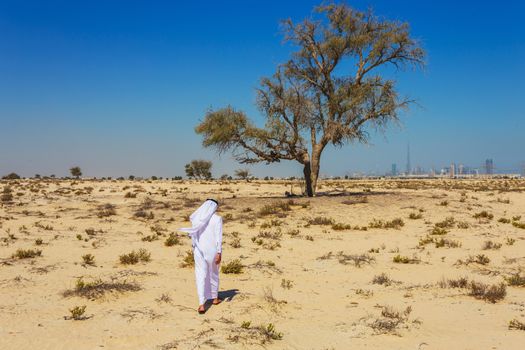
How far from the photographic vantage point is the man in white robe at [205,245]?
320 inches

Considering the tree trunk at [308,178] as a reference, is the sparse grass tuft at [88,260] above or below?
below

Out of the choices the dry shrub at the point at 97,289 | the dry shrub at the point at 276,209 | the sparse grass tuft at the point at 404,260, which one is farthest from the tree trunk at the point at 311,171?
the dry shrub at the point at 97,289

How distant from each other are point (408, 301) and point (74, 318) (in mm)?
6102

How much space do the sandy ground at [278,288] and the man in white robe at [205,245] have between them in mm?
532

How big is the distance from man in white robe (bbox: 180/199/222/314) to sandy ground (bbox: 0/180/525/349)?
0.53 meters

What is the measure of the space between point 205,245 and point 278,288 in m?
2.66

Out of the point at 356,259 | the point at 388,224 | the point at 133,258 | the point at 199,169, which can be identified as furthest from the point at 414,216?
the point at 199,169

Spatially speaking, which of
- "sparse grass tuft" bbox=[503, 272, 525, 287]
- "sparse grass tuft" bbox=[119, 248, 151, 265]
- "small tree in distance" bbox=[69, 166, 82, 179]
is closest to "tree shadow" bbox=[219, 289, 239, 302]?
"sparse grass tuft" bbox=[119, 248, 151, 265]

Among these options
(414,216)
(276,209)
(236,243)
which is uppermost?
(276,209)

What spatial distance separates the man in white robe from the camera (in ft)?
26.6

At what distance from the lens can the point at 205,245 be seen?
8.13 metres

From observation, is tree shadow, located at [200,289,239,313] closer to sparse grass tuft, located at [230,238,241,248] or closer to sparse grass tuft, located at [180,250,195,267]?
sparse grass tuft, located at [180,250,195,267]

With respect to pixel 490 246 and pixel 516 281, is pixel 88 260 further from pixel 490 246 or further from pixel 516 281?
pixel 490 246

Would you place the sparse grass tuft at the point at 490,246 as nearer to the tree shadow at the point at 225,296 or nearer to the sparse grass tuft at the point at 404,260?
the sparse grass tuft at the point at 404,260
